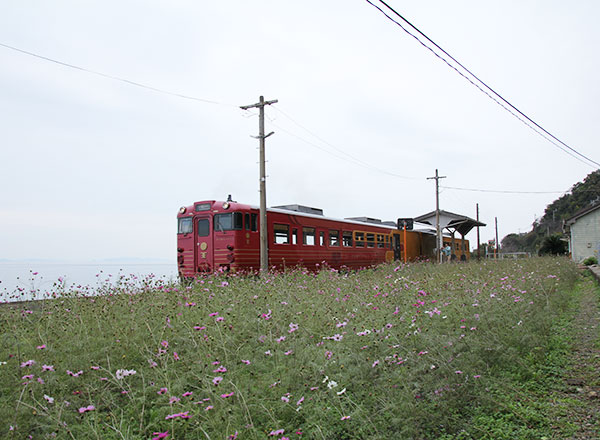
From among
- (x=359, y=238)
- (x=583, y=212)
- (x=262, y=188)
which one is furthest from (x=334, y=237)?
(x=583, y=212)

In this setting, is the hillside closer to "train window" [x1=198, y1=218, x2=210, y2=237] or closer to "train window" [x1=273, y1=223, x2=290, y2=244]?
"train window" [x1=273, y1=223, x2=290, y2=244]

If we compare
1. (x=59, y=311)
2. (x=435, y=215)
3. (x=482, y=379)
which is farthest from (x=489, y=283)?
(x=435, y=215)

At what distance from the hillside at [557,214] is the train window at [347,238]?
109 feet

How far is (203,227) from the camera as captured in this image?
45.6 feet

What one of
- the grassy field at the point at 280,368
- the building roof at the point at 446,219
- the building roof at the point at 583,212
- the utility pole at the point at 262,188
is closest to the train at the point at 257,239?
the utility pole at the point at 262,188

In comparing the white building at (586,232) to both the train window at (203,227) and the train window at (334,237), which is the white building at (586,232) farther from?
the train window at (203,227)

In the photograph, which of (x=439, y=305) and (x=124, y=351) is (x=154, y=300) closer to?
(x=124, y=351)

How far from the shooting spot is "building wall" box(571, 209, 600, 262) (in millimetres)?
29969

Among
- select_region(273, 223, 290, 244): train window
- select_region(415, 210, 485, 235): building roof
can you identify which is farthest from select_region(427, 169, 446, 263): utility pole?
select_region(273, 223, 290, 244): train window

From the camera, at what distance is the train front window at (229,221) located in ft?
44.1

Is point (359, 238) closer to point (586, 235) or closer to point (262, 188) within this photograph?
point (262, 188)

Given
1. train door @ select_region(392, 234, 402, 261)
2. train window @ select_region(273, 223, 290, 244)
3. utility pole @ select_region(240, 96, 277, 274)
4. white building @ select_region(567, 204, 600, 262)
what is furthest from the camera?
white building @ select_region(567, 204, 600, 262)

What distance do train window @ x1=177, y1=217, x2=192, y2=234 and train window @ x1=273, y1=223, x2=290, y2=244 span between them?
2.79 meters

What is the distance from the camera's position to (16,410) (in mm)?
3178
